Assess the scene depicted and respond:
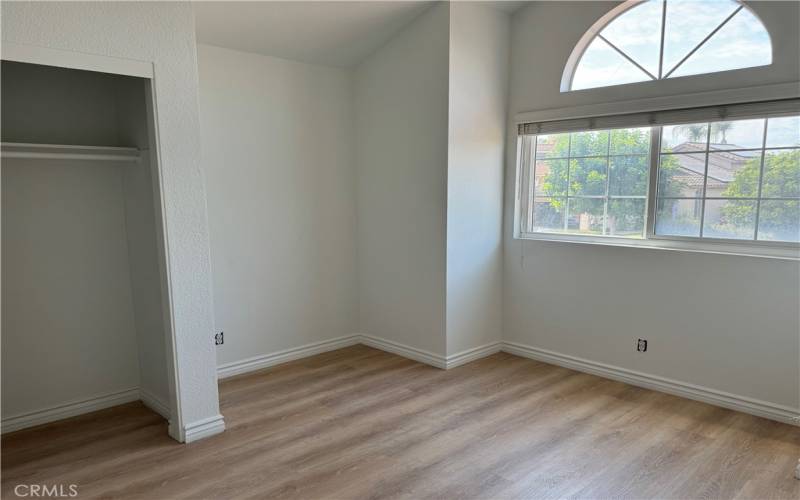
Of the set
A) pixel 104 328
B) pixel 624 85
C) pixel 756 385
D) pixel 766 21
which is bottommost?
pixel 756 385

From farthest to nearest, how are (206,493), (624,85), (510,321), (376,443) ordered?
(510,321), (624,85), (376,443), (206,493)

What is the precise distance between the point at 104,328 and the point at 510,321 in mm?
2951

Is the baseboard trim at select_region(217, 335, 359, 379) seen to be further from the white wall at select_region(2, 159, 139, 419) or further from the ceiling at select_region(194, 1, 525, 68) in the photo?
the ceiling at select_region(194, 1, 525, 68)

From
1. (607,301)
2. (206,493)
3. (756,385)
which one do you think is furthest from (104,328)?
(756,385)

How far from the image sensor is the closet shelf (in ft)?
8.74

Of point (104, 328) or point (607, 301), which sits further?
point (607, 301)

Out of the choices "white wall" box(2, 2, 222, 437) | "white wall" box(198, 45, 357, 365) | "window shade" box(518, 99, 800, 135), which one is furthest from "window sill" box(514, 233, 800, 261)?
"white wall" box(2, 2, 222, 437)

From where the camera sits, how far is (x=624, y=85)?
3467mm

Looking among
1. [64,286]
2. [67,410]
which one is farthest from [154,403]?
[64,286]

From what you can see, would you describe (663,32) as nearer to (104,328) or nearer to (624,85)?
(624,85)

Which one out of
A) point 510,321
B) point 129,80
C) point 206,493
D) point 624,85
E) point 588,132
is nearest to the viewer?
point 206,493

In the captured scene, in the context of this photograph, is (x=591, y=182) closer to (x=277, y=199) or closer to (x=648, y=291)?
(x=648, y=291)

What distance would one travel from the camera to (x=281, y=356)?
409 cm

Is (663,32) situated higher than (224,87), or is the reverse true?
(663,32)
